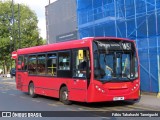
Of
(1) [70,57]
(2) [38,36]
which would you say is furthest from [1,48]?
(1) [70,57]

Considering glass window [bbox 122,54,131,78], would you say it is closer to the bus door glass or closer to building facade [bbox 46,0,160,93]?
the bus door glass

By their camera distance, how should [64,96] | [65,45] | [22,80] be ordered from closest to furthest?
1. [64,96]
2. [65,45]
3. [22,80]

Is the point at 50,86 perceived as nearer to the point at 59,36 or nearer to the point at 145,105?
the point at 145,105

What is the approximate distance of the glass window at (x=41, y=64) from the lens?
728 inches

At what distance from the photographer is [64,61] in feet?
53.5

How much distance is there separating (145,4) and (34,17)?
52.2 m

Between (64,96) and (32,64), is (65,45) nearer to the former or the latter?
(64,96)

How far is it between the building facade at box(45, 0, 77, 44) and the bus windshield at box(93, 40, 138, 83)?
1515 centimetres

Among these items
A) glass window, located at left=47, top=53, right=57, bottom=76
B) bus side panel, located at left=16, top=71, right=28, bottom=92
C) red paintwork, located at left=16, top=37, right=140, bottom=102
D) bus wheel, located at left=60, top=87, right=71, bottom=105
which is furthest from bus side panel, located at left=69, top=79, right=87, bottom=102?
bus side panel, located at left=16, top=71, right=28, bottom=92

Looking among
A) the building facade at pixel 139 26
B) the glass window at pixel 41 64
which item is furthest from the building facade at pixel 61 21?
the glass window at pixel 41 64

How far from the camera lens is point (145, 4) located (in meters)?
19.8

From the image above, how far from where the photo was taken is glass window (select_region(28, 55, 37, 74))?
1969 cm

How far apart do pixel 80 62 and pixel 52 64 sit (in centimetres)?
284

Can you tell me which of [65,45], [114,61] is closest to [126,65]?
[114,61]
